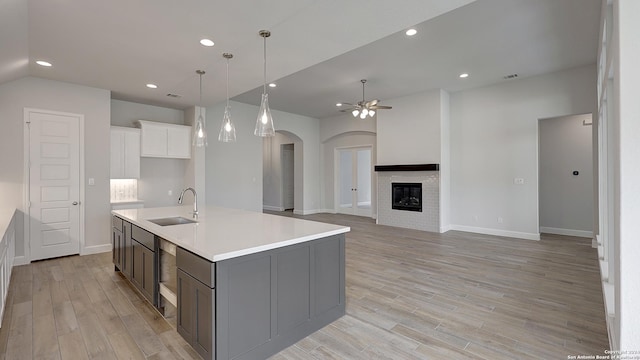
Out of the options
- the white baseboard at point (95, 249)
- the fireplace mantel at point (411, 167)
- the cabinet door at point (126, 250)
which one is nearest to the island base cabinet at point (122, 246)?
the cabinet door at point (126, 250)

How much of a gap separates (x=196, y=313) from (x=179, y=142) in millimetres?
4850

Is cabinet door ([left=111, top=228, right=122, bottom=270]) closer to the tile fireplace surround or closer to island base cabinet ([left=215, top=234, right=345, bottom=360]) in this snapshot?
island base cabinet ([left=215, top=234, right=345, bottom=360])

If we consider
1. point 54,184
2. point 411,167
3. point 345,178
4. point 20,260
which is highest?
point 411,167

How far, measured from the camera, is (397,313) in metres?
2.81

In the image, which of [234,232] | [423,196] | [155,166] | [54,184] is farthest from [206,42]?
[423,196]

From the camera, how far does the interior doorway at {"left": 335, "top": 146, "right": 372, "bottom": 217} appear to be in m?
9.27

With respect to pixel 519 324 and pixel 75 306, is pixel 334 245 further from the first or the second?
pixel 75 306

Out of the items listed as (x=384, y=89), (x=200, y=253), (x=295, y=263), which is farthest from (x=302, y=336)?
(x=384, y=89)

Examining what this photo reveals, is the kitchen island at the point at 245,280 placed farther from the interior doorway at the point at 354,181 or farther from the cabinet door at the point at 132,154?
the interior doorway at the point at 354,181

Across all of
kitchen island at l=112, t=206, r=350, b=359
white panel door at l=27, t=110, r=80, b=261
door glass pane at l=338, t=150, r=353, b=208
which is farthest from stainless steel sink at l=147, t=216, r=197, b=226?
door glass pane at l=338, t=150, r=353, b=208

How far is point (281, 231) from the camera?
2508mm

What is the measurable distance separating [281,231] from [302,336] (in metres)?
0.85

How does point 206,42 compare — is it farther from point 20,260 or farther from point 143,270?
point 20,260

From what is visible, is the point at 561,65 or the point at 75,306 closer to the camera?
the point at 75,306
